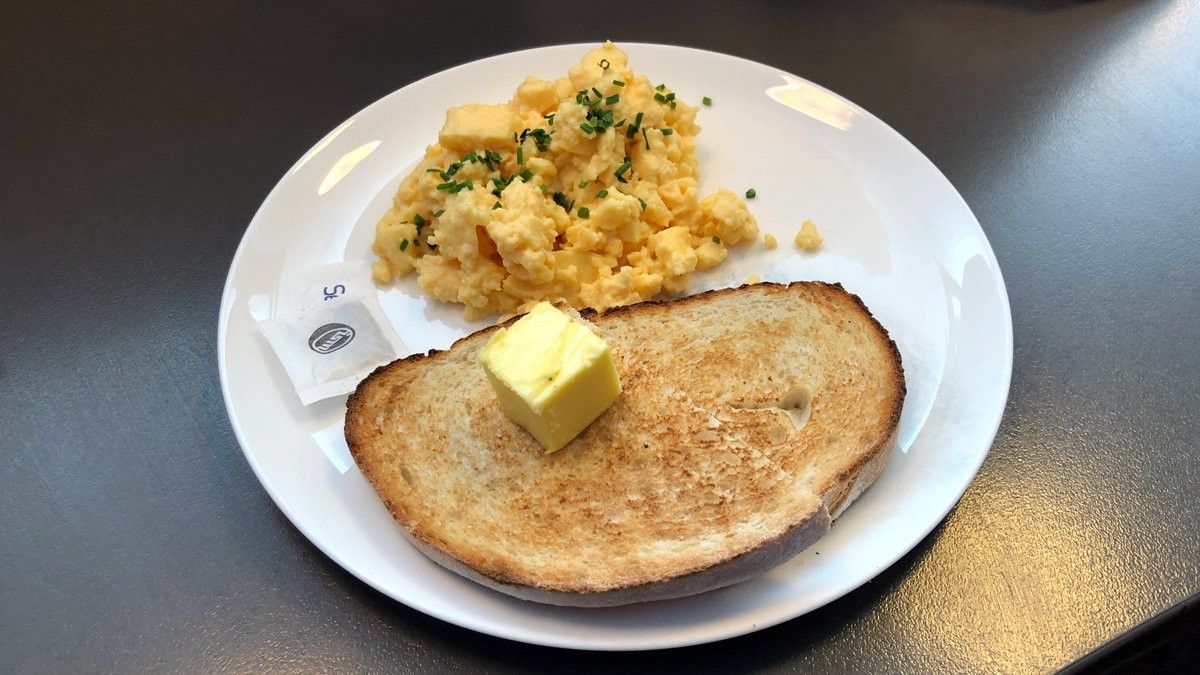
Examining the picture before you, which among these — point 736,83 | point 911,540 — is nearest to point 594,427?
point 911,540

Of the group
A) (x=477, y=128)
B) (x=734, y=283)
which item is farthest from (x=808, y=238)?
(x=477, y=128)

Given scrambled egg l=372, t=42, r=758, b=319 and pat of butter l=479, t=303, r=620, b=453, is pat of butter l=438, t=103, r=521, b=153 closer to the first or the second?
scrambled egg l=372, t=42, r=758, b=319

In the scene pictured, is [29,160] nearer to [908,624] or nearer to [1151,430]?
[908,624]

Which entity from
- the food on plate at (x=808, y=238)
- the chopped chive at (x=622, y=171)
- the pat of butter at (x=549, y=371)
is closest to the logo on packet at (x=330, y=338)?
the pat of butter at (x=549, y=371)

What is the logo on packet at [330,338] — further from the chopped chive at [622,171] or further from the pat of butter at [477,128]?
the chopped chive at [622,171]

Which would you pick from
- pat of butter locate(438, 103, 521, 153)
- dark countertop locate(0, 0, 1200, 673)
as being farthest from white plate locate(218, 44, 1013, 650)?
pat of butter locate(438, 103, 521, 153)
